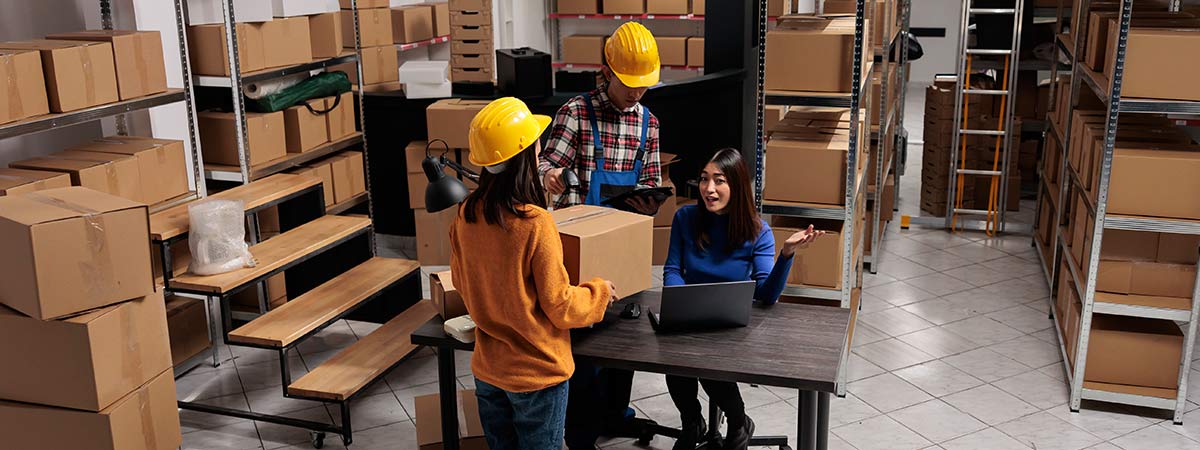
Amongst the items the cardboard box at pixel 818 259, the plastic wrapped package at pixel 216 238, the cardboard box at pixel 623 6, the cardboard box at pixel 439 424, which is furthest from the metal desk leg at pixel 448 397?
the cardboard box at pixel 623 6

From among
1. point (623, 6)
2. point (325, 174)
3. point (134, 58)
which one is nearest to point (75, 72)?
point (134, 58)

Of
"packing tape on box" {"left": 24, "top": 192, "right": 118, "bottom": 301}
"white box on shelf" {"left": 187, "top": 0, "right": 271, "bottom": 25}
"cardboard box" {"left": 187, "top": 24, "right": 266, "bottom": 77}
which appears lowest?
"packing tape on box" {"left": 24, "top": 192, "right": 118, "bottom": 301}

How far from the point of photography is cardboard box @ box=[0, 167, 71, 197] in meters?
4.27

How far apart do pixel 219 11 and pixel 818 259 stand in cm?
353

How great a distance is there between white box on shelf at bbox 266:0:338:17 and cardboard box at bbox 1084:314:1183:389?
476 cm

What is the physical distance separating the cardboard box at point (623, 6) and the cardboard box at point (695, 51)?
26.3 inches

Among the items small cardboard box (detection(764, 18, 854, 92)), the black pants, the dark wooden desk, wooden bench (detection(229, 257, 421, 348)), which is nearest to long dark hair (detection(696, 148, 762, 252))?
the dark wooden desk

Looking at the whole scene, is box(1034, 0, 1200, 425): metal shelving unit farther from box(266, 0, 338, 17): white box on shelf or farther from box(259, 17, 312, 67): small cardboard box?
box(266, 0, 338, 17): white box on shelf

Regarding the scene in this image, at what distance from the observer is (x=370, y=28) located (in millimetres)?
7496

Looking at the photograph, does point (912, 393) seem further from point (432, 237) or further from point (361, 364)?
point (432, 237)

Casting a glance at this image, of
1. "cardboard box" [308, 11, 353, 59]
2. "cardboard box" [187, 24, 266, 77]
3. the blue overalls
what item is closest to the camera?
the blue overalls

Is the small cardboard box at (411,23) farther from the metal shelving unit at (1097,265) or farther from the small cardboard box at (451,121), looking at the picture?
the metal shelving unit at (1097,265)

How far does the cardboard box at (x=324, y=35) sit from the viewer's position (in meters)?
6.41

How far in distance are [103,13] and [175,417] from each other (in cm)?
226
